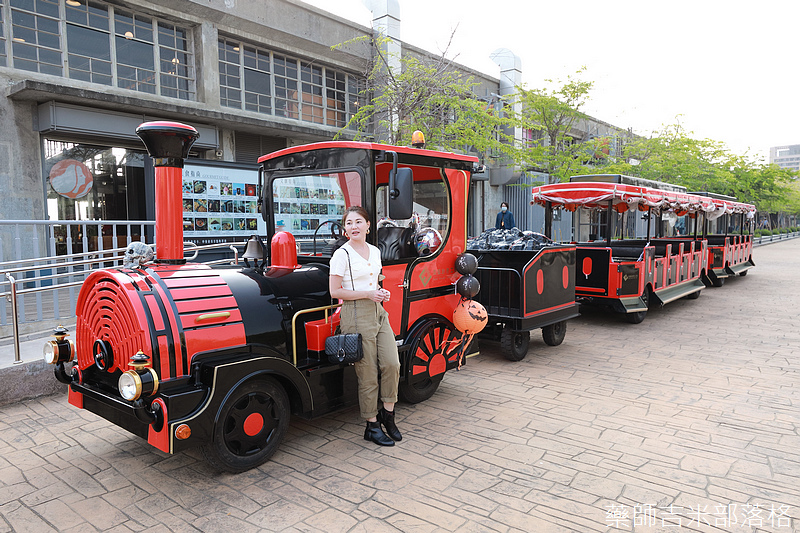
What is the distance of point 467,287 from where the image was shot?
4.95m

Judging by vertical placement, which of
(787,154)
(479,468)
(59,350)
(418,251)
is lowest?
(479,468)

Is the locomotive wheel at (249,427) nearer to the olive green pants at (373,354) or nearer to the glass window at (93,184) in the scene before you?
the olive green pants at (373,354)

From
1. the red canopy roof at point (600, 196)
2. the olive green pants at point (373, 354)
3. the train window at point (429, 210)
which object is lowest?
the olive green pants at point (373, 354)

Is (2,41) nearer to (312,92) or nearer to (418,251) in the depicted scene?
(312,92)

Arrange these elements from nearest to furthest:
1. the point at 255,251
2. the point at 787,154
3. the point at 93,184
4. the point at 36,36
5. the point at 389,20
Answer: the point at 255,251
the point at 36,36
the point at 93,184
the point at 389,20
the point at 787,154

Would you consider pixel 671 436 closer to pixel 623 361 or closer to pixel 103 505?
pixel 623 361

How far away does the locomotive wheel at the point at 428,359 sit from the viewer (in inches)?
184

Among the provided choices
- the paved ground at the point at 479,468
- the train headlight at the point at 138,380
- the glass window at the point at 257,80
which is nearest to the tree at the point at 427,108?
the glass window at the point at 257,80

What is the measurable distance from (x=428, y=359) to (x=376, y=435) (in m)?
1.01

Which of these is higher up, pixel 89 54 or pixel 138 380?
pixel 89 54

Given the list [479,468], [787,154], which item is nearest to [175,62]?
[479,468]

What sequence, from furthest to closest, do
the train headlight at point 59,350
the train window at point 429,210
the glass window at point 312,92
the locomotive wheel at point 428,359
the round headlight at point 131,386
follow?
the glass window at point 312,92
the train window at point 429,210
the locomotive wheel at point 428,359
the train headlight at point 59,350
the round headlight at point 131,386

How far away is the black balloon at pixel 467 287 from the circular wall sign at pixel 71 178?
979 cm

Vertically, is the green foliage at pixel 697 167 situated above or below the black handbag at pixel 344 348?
above
